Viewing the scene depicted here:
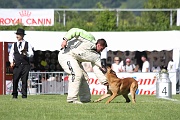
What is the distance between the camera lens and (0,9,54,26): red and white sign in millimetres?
34344

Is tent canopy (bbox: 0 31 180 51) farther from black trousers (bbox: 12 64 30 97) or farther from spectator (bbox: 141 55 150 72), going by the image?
black trousers (bbox: 12 64 30 97)

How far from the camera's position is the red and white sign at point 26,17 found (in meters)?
34.3

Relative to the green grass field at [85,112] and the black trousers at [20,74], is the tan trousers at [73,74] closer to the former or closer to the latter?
the green grass field at [85,112]

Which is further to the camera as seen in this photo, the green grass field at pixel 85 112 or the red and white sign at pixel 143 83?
the red and white sign at pixel 143 83

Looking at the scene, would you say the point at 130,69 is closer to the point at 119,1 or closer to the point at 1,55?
the point at 1,55

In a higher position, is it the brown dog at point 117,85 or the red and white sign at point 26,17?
the red and white sign at point 26,17

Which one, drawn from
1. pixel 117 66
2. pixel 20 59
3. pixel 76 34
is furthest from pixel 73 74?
pixel 117 66

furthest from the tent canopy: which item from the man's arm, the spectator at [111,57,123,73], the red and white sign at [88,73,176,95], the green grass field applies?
the green grass field

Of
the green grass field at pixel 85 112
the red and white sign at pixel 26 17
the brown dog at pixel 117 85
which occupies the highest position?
the red and white sign at pixel 26 17

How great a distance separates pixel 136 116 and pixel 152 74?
1463 cm

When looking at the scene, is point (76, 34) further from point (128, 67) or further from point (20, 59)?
point (128, 67)

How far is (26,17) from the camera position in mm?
34438

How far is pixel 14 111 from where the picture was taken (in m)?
12.9

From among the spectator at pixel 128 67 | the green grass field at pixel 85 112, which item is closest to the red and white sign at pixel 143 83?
the spectator at pixel 128 67
